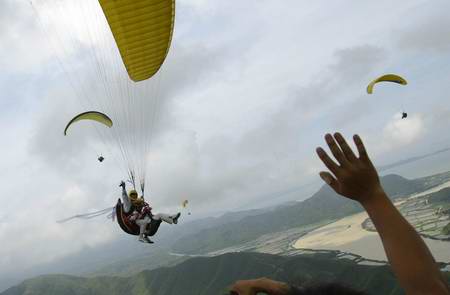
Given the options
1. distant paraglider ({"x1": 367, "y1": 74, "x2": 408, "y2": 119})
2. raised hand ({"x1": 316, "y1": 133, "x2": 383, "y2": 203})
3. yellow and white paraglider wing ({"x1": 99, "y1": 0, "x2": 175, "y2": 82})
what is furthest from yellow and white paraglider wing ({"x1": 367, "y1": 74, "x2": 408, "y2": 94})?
raised hand ({"x1": 316, "y1": 133, "x2": 383, "y2": 203})

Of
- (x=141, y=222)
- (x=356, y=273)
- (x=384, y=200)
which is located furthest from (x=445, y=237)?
(x=384, y=200)

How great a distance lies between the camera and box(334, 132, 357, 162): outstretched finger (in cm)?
322

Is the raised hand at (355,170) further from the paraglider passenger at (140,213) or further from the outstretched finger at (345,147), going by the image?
the paraglider passenger at (140,213)

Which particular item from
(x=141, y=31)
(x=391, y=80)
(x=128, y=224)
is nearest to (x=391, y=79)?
(x=391, y=80)

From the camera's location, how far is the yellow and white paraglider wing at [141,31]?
15056 mm

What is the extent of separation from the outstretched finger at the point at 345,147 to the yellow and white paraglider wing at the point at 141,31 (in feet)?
41.0

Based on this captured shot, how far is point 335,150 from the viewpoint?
10.8 feet

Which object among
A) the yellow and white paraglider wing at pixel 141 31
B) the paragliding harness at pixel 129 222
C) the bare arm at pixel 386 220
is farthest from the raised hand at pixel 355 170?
the paragliding harness at pixel 129 222

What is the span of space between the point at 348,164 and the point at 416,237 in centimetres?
76

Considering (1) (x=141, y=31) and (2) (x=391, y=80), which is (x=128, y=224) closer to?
(1) (x=141, y=31)

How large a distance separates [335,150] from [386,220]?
26.5 inches

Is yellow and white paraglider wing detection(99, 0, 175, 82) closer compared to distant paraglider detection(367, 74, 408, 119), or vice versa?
yellow and white paraglider wing detection(99, 0, 175, 82)

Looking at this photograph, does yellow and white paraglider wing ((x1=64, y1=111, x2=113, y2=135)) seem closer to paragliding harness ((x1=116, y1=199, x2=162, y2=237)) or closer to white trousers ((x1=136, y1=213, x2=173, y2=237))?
paragliding harness ((x1=116, y1=199, x2=162, y2=237))

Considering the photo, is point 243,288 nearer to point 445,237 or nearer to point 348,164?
point 348,164
